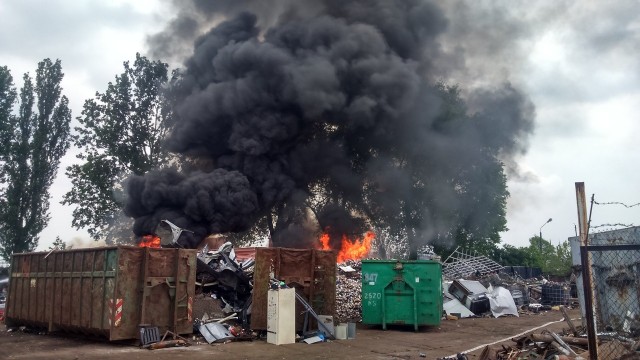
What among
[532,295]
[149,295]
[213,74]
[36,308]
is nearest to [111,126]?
[213,74]

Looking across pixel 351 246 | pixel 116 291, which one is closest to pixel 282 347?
pixel 116 291

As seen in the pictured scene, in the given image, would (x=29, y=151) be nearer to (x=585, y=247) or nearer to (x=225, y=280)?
(x=225, y=280)

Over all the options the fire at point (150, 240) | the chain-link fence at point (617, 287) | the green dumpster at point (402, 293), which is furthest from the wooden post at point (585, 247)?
the fire at point (150, 240)

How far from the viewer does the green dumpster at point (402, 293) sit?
1440 cm

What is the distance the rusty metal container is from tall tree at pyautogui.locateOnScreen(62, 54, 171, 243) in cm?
1944

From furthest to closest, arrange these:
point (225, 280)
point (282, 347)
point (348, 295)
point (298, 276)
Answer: point (348, 295), point (225, 280), point (298, 276), point (282, 347)

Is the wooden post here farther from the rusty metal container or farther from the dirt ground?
the rusty metal container

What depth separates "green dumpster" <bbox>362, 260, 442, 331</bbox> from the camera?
14398 mm

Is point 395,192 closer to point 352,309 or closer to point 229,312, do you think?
point 352,309

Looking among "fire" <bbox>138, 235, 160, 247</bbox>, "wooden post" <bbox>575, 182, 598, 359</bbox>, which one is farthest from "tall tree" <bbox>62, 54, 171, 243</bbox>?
"wooden post" <bbox>575, 182, 598, 359</bbox>

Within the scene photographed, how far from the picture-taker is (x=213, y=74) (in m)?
25.9

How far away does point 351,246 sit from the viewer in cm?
2850

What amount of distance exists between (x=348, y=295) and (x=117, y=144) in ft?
59.8

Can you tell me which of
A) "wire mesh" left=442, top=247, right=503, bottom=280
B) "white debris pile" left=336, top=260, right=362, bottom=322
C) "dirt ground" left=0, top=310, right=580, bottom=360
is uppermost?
"wire mesh" left=442, top=247, right=503, bottom=280
